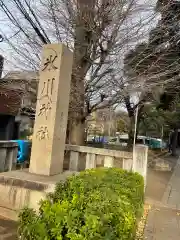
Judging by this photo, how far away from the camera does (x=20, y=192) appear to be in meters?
4.49

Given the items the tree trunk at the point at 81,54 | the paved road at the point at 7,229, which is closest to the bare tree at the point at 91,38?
the tree trunk at the point at 81,54

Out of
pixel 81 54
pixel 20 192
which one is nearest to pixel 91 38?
pixel 81 54

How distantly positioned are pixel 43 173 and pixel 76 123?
4164 millimetres

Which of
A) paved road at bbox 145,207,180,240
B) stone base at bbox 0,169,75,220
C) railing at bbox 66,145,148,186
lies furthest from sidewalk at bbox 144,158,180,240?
stone base at bbox 0,169,75,220

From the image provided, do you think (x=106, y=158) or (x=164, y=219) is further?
(x=106, y=158)

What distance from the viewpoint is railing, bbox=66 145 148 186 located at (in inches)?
228

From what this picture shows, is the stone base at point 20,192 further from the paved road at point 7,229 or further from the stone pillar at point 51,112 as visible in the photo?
the stone pillar at point 51,112

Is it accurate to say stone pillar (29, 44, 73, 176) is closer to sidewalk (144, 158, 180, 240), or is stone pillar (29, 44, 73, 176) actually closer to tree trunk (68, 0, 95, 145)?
sidewalk (144, 158, 180, 240)

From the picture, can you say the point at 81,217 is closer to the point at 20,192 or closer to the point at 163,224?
the point at 20,192

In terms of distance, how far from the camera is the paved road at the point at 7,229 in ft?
12.1

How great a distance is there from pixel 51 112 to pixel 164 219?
129 inches

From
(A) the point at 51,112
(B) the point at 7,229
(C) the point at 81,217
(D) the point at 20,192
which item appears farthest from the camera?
(A) the point at 51,112

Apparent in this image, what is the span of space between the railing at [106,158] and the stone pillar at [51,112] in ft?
3.19

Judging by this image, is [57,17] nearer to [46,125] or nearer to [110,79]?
[110,79]
